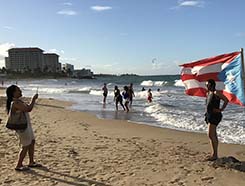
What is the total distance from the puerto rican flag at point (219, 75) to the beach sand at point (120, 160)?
134 cm

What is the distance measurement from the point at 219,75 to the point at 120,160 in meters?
2.58

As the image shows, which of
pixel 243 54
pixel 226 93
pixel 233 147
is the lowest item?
pixel 233 147

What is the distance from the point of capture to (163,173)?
646 cm

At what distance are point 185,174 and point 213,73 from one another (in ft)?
6.88

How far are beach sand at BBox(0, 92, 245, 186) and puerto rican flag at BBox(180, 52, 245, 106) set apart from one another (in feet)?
4.41

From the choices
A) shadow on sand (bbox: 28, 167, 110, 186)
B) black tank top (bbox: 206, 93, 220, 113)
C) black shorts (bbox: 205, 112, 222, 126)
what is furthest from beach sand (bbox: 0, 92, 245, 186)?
black tank top (bbox: 206, 93, 220, 113)

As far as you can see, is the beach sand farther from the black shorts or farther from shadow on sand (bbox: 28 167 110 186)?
the black shorts

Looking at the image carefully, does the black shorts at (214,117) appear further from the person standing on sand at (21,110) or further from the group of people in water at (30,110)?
the person standing on sand at (21,110)

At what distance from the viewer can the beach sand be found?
20.0 feet

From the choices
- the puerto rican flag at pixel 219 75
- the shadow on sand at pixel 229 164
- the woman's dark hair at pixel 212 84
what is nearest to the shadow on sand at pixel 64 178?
the shadow on sand at pixel 229 164

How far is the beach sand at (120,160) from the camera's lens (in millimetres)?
6109

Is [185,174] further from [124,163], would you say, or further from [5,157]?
[5,157]

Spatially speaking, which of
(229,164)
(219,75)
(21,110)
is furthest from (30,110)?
(229,164)

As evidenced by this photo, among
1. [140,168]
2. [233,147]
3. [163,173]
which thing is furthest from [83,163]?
[233,147]
